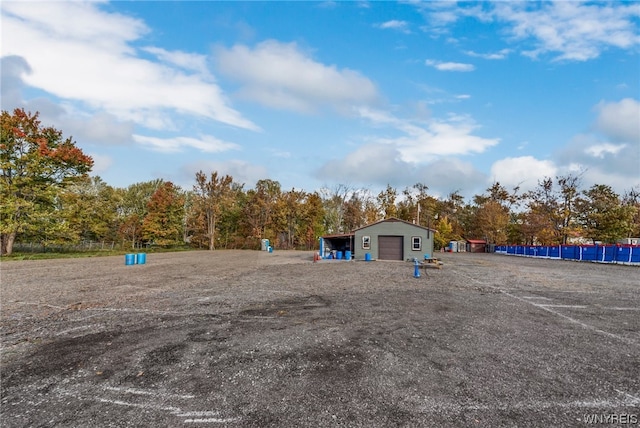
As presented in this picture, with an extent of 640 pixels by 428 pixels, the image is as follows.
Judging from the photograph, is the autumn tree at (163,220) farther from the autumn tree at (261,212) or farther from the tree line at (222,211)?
the autumn tree at (261,212)

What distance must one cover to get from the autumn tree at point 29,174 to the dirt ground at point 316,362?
2550 centimetres

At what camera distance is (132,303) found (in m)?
9.11

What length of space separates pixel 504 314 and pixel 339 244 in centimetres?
2845

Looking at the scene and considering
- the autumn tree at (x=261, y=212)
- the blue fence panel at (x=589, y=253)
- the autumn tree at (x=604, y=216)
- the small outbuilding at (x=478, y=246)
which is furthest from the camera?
the small outbuilding at (x=478, y=246)

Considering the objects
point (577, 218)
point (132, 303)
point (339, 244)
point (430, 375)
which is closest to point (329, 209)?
point (339, 244)

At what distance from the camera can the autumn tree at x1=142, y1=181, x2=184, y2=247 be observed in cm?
4722

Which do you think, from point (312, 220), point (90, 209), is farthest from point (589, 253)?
point (90, 209)

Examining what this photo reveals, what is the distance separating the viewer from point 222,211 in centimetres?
5538

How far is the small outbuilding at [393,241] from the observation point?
91.4 feet

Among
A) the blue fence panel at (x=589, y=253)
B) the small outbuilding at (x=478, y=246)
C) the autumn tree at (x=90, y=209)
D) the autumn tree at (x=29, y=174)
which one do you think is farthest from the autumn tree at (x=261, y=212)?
the blue fence panel at (x=589, y=253)

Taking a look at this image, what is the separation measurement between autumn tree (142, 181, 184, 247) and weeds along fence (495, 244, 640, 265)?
51547mm

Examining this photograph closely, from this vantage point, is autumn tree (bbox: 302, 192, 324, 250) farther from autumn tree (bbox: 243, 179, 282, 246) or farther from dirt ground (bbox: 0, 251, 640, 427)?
dirt ground (bbox: 0, 251, 640, 427)

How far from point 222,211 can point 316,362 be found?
176ft

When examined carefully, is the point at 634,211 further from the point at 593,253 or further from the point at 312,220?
the point at 312,220
